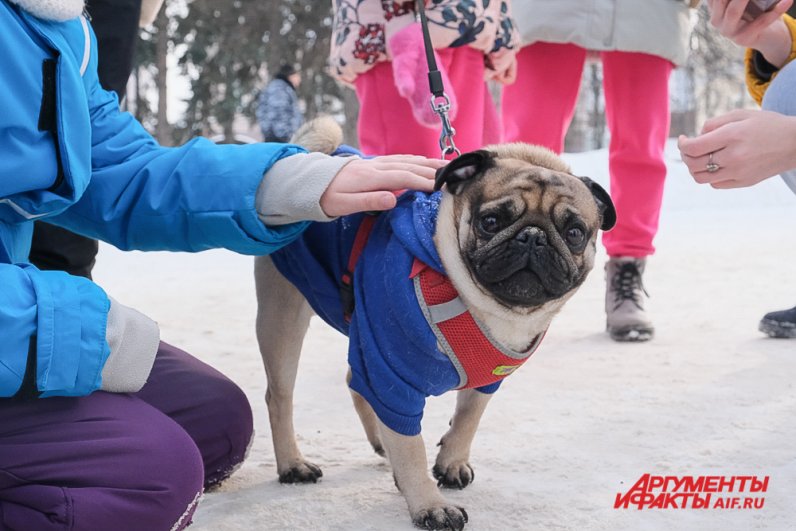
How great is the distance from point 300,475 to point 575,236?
93cm

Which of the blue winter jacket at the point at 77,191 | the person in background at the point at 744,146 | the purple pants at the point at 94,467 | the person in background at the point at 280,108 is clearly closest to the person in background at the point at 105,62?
the blue winter jacket at the point at 77,191

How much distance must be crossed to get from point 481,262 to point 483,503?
620mm

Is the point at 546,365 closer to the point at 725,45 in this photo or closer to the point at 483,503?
the point at 483,503

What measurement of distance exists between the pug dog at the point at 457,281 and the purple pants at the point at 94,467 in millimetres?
453

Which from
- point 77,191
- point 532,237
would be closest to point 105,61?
point 77,191

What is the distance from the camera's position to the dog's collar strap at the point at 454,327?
5.93ft

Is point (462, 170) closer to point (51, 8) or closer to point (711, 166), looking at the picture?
point (711, 166)

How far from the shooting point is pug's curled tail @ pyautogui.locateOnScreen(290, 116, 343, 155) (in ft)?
7.34

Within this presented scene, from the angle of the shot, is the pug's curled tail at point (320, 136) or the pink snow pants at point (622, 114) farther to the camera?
the pink snow pants at point (622, 114)

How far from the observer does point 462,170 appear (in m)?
1.88

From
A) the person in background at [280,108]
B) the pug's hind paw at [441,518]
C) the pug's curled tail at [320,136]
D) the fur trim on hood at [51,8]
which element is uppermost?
the fur trim on hood at [51,8]

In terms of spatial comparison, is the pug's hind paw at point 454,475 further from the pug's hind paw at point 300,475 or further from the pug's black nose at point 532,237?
the pug's black nose at point 532,237

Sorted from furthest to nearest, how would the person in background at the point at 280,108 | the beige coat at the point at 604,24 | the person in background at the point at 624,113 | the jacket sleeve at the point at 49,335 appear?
the person in background at the point at 280,108, the person in background at the point at 624,113, the beige coat at the point at 604,24, the jacket sleeve at the point at 49,335

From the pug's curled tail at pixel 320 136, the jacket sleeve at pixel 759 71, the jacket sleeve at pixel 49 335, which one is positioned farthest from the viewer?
the jacket sleeve at pixel 759 71
